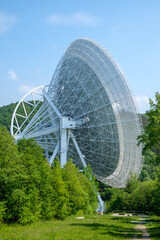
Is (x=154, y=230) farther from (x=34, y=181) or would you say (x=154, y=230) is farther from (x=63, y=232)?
(x=34, y=181)

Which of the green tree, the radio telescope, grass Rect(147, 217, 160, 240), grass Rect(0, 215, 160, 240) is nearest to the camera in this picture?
grass Rect(0, 215, 160, 240)

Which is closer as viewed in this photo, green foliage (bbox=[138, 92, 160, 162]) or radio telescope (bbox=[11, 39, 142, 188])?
green foliage (bbox=[138, 92, 160, 162])

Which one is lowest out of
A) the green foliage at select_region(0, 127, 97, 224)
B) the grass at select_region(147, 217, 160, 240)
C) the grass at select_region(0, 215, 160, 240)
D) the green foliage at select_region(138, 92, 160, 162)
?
the grass at select_region(147, 217, 160, 240)

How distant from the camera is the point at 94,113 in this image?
40344 millimetres

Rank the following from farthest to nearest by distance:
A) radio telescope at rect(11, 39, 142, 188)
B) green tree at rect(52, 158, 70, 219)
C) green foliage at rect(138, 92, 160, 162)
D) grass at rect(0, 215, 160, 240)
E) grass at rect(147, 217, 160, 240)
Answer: radio telescope at rect(11, 39, 142, 188), green tree at rect(52, 158, 70, 219), green foliage at rect(138, 92, 160, 162), grass at rect(147, 217, 160, 240), grass at rect(0, 215, 160, 240)

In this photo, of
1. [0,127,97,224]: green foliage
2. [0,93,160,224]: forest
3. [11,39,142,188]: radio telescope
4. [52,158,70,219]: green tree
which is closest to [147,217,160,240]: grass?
[0,93,160,224]: forest

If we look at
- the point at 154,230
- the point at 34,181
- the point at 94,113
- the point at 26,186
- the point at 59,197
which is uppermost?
the point at 94,113

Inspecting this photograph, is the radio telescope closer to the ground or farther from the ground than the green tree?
farther from the ground

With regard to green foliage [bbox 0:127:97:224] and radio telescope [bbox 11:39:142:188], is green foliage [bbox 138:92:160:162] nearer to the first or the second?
green foliage [bbox 0:127:97:224]

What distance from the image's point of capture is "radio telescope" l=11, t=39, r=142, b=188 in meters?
37.9

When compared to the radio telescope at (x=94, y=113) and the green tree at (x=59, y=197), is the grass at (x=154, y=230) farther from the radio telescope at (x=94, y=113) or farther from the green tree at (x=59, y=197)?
the radio telescope at (x=94, y=113)

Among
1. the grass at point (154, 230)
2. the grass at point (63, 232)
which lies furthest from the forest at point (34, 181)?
the grass at point (154, 230)

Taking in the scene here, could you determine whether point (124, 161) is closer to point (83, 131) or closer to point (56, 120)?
point (83, 131)

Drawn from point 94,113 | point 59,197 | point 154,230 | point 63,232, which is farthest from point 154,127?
point 94,113
